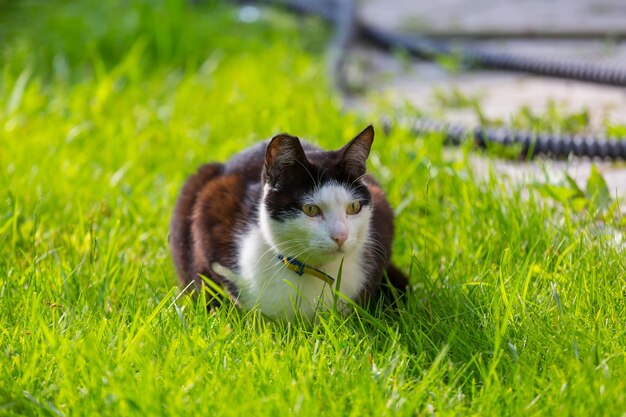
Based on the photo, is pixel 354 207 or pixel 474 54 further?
pixel 474 54

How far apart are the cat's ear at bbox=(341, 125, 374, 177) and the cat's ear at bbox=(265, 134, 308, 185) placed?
0.40 ft

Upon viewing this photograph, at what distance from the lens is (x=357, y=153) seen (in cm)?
235

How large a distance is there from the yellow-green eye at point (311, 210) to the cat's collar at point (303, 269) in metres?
0.14

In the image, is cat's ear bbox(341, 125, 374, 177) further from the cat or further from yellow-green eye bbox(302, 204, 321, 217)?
yellow-green eye bbox(302, 204, 321, 217)

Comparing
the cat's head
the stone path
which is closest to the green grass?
the cat's head

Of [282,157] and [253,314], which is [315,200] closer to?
[282,157]

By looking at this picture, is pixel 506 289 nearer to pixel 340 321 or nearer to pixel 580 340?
pixel 580 340

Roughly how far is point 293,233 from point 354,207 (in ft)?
0.59

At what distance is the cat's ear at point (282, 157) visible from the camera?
2230 millimetres

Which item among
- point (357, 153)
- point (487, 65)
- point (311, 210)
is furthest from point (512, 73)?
point (311, 210)

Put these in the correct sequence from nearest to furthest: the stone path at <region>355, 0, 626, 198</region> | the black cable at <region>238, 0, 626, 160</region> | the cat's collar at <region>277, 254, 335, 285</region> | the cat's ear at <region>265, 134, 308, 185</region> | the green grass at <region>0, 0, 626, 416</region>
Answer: the green grass at <region>0, 0, 626, 416</region>, the cat's ear at <region>265, 134, 308, 185</region>, the cat's collar at <region>277, 254, 335, 285</region>, the black cable at <region>238, 0, 626, 160</region>, the stone path at <region>355, 0, 626, 198</region>

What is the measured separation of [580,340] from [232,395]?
0.82 meters

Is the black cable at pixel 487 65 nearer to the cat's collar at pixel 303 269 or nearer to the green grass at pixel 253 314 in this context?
the green grass at pixel 253 314

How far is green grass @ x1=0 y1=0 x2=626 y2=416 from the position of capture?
1875mm
